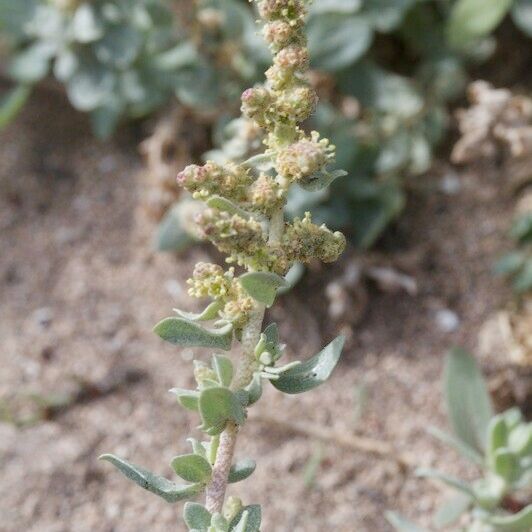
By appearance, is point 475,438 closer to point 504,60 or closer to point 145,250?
point 145,250

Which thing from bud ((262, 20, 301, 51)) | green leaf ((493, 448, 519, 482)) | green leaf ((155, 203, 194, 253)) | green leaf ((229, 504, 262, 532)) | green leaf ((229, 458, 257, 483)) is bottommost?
green leaf ((493, 448, 519, 482))

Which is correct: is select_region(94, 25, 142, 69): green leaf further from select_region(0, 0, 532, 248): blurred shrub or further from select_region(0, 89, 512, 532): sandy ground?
select_region(0, 89, 512, 532): sandy ground

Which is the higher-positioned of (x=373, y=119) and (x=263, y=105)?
(x=263, y=105)

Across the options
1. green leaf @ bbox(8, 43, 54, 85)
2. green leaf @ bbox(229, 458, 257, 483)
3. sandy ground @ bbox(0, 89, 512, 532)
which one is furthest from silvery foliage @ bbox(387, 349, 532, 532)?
green leaf @ bbox(8, 43, 54, 85)

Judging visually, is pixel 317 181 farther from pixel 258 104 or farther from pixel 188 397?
pixel 188 397

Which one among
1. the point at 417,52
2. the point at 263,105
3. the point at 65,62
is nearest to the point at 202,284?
the point at 263,105

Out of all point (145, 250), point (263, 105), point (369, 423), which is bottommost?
point (369, 423)

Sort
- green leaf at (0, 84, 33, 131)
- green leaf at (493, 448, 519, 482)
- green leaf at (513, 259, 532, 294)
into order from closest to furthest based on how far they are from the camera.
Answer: green leaf at (493, 448, 519, 482), green leaf at (513, 259, 532, 294), green leaf at (0, 84, 33, 131)
